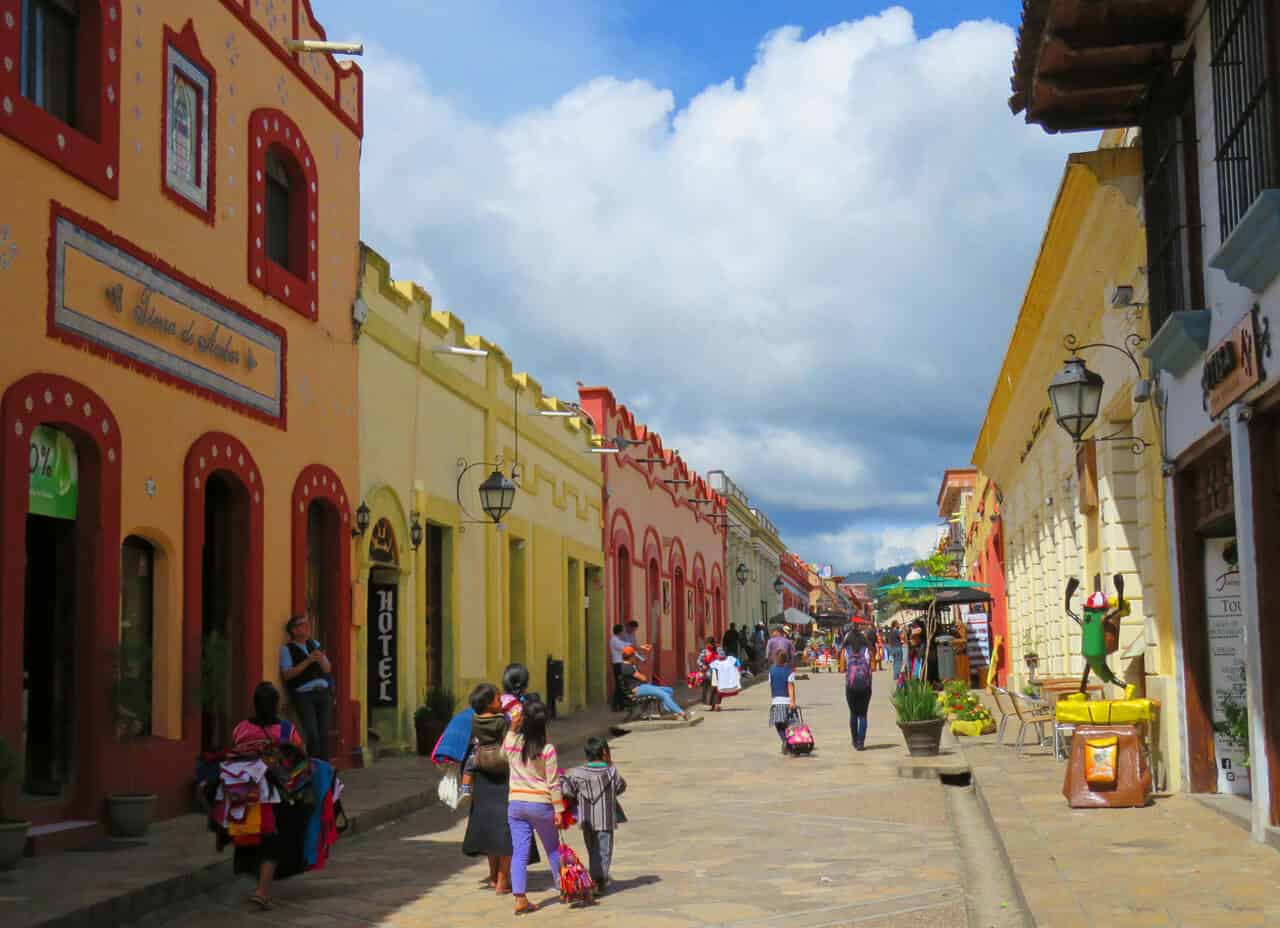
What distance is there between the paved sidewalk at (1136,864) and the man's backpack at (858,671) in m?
6.11

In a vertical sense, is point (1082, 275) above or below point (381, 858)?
above

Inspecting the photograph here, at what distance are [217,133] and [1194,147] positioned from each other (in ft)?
28.5

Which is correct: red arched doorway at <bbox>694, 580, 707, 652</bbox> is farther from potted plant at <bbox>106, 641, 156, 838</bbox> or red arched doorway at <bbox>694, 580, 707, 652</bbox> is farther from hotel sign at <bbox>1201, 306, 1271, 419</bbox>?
hotel sign at <bbox>1201, 306, 1271, 419</bbox>

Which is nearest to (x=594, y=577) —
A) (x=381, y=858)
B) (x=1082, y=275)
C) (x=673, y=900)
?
(x=1082, y=275)

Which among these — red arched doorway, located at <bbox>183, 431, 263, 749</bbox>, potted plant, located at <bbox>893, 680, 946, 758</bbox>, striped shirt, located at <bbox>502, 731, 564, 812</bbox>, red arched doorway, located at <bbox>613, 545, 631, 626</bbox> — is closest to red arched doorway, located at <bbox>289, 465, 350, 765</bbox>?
red arched doorway, located at <bbox>183, 431, 263, 749</bbox>

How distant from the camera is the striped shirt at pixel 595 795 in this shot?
30.3 feet

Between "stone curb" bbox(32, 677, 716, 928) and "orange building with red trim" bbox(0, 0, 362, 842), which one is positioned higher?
"orange building with red trim" bbox(0, 0, 362, 842)

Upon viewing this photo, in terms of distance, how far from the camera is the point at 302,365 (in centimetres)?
1595

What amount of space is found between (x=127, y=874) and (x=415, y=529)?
32.6 ft

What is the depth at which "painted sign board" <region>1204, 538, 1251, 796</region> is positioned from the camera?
11.0 m

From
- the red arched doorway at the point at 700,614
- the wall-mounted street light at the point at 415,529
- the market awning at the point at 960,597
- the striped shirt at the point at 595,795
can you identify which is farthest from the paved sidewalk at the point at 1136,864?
the red arched doorway at the point at 700,614

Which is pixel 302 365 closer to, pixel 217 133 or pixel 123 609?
pixel 217 133

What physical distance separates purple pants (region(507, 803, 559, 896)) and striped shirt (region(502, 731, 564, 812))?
1.7 inches

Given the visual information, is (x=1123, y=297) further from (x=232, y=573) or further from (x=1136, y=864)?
(x=232, y=573)
